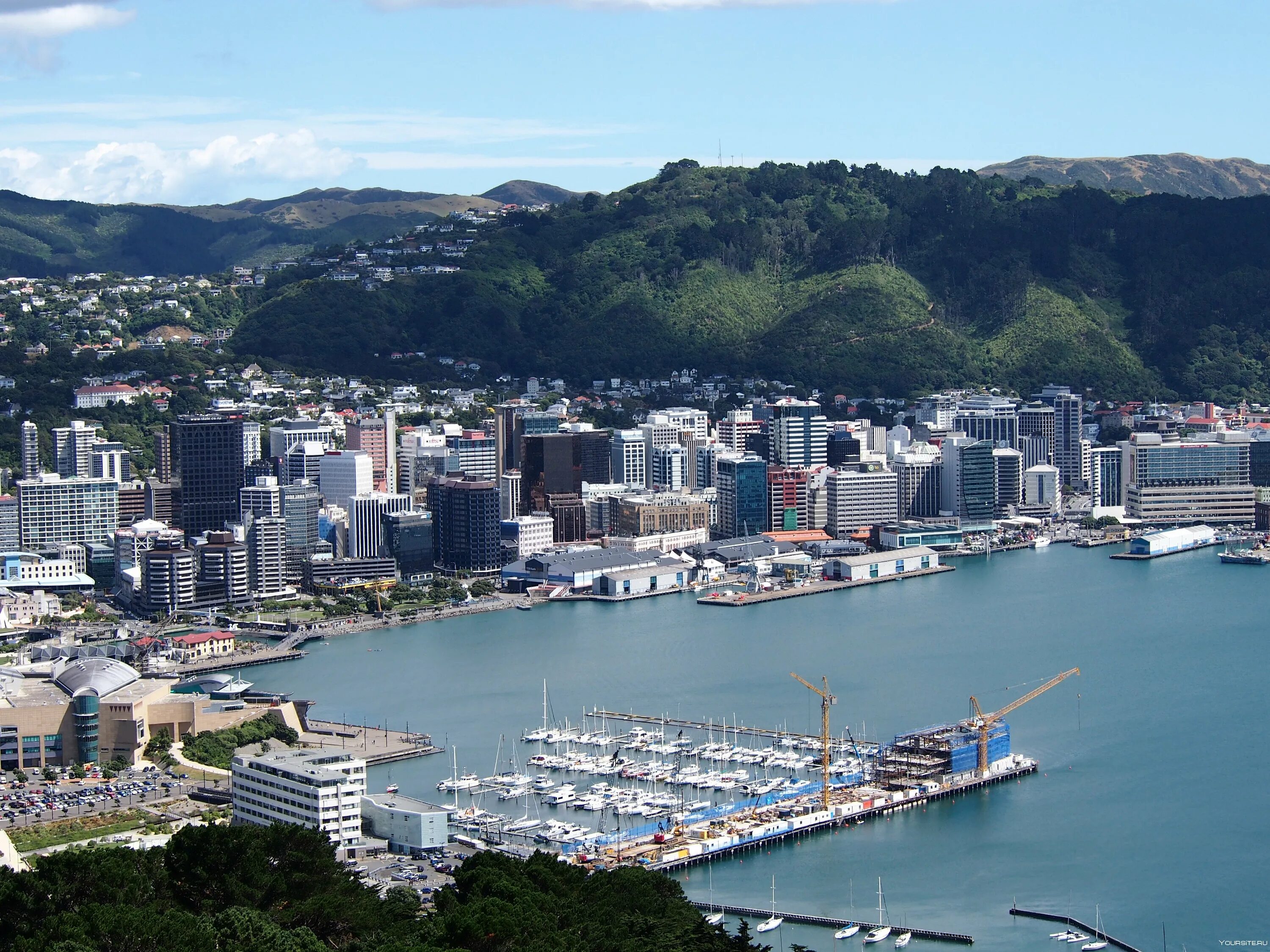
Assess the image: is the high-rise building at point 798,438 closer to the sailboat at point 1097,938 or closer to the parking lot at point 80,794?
the parking lot at point 80,794

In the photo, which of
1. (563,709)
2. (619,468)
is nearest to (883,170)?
(619,468)

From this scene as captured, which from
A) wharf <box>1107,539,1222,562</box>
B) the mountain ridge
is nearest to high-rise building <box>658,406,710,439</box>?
wharf <box>1107,539,1222,562</box>

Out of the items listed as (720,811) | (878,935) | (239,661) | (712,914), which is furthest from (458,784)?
(239,661)

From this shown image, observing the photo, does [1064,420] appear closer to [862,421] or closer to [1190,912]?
[862,421]

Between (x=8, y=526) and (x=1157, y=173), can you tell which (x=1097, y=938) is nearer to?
(x=8, y=526)

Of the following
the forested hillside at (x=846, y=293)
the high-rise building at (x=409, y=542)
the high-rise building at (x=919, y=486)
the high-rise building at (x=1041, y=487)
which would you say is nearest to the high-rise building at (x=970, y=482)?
the high-rise building at (x=919, y=486)

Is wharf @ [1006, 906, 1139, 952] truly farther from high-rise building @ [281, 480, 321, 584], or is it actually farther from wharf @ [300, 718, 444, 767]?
high-rise building @ [281, 480, 321, 584]
